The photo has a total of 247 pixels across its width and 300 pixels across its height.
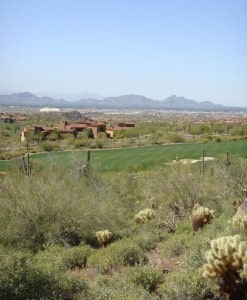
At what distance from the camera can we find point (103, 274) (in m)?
10.8

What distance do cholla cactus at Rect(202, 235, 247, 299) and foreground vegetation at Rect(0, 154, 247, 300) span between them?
146 mm

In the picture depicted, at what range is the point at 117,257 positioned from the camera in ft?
37.9

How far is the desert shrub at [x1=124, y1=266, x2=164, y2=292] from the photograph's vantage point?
30.8ft

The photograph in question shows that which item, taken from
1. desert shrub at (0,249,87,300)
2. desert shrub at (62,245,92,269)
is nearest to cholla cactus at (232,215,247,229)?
desert shrub at (0,249,87,300)

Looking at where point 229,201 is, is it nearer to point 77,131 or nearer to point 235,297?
point 235,297

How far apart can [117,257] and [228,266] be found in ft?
14.2

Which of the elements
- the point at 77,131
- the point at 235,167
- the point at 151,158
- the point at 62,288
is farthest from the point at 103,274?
the point at 77,131

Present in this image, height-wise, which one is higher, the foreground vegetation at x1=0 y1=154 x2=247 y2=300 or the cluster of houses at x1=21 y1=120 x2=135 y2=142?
the foreground vegetation at x1=0 y1=154 x2=247 y2=300

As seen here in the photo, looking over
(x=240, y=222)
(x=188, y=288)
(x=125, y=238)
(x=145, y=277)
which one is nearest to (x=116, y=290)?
(x=145, y=277)

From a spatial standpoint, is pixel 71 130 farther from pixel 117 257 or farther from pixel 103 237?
pixel 117 257

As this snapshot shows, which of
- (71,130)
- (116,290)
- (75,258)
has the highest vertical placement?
(116,290)

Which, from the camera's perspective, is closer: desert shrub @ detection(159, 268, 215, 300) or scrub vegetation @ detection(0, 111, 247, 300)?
desert shrub @ detection(159, 268, 215, 300)

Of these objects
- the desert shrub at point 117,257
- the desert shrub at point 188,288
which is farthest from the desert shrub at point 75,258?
the desert shrub at point 188,288

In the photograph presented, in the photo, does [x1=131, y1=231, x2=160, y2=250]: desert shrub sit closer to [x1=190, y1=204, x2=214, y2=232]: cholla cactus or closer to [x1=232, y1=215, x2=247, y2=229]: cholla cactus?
[x1=190, y1=204, x2=214, y2=232]: cholla cactus
